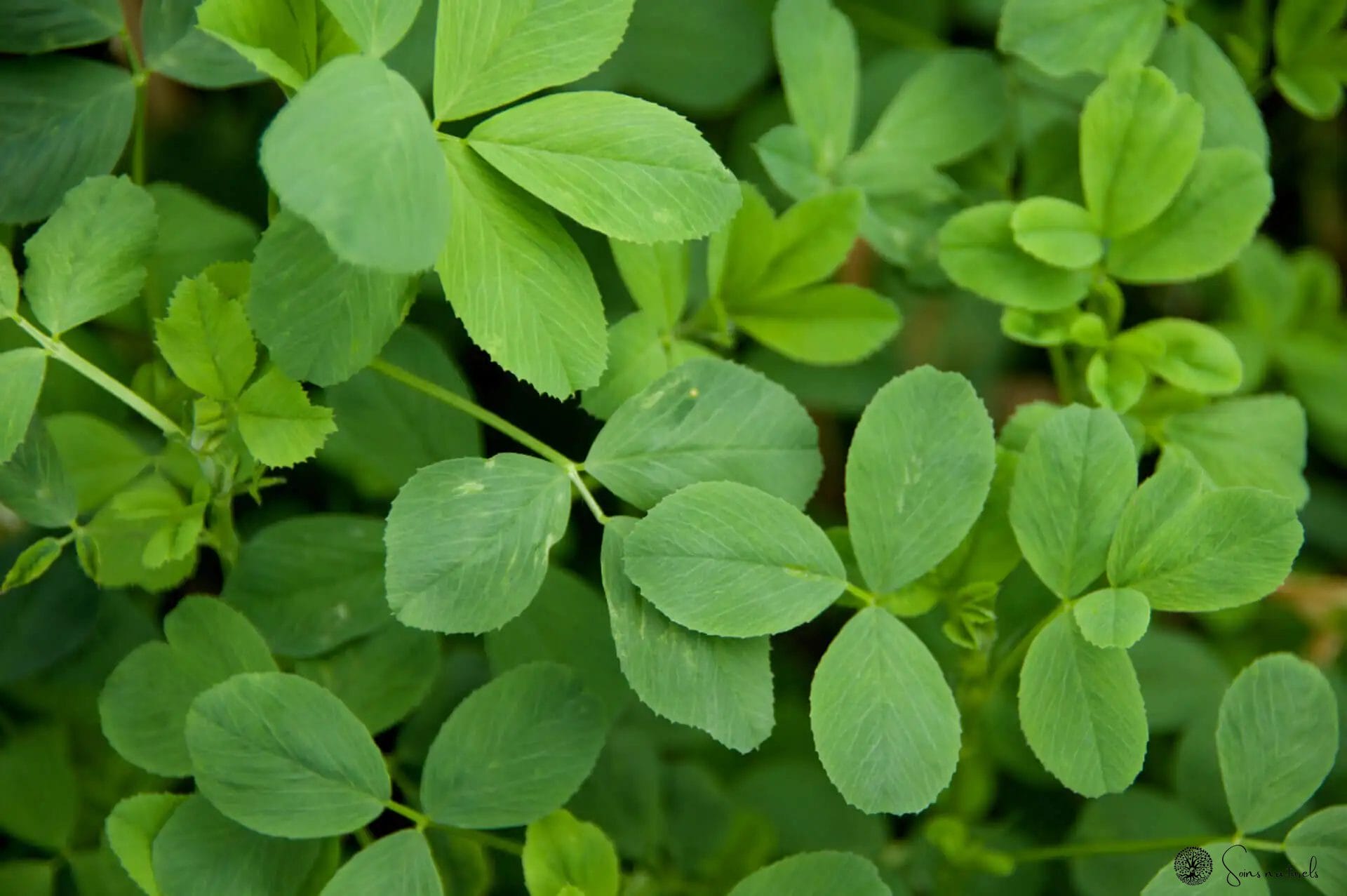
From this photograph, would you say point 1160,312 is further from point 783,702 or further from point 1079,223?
point 783,702

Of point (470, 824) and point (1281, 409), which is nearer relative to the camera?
point (470, 824)

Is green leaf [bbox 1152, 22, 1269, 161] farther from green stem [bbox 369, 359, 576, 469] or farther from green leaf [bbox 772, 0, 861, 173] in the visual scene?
green stem [bbox 369, 359, 576, 469]

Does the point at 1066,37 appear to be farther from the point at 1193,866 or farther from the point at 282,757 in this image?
the point at 282,757

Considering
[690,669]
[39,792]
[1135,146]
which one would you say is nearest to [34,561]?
[39,792]

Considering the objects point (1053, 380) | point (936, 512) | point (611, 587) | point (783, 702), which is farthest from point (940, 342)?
point (611, 587)

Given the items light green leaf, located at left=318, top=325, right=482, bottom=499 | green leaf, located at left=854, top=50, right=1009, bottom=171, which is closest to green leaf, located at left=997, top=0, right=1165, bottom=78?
green leaf, located at left=854, top=50, right=1009, bottom=171

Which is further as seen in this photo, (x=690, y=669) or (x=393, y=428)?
(x=393, y=428)
